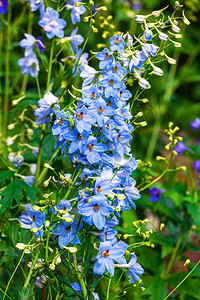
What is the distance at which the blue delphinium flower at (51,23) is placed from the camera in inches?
46.4

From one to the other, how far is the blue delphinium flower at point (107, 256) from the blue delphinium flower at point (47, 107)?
0.31 metres

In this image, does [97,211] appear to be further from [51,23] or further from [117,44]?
[51,23]

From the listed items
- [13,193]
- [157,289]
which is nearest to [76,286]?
[13,193]

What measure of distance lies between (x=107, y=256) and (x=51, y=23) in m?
0.70

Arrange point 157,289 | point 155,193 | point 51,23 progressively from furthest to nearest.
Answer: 1. point 155,193
2. point 157,289
3. point 51,23

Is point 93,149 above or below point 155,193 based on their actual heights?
above

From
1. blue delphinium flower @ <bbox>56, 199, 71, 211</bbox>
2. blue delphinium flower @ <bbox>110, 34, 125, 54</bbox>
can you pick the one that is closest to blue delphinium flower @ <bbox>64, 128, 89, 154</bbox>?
blue delphinium flower @ <bbox>56, 199, 71, 211</bbox>

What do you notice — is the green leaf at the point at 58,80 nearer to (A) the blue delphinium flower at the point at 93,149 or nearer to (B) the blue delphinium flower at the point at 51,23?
(B) the blue delphinium flower at the point at 51,23

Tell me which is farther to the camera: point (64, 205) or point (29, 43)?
point (29, 43)

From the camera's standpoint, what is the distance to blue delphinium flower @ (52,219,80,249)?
86cm

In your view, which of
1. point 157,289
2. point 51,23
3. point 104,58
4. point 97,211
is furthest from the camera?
point 157,289

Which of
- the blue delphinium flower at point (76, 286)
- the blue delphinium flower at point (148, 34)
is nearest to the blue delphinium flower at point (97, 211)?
the blue delphinium flower at point (76, 286)

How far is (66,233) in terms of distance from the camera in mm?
873

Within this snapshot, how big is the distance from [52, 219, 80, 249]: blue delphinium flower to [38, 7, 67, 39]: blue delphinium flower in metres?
0.57
